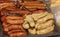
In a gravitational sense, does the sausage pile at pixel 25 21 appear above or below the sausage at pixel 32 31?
above

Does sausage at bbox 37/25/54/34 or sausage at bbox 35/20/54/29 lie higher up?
sausage at bbox 35/20/54/29

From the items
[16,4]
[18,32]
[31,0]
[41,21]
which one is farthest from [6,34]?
[31,0]

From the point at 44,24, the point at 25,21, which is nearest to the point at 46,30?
the point at 44,24

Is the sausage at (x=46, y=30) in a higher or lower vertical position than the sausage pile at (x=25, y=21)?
lower

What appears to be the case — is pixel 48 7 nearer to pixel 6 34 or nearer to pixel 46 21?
pixel 46 21

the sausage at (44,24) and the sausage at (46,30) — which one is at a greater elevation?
the sausage at (44,24)

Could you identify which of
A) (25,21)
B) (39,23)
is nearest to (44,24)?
(39,23)

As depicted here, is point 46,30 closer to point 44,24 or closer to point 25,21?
point 44,24

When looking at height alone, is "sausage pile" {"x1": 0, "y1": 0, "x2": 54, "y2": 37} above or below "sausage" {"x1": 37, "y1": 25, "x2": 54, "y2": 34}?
above
